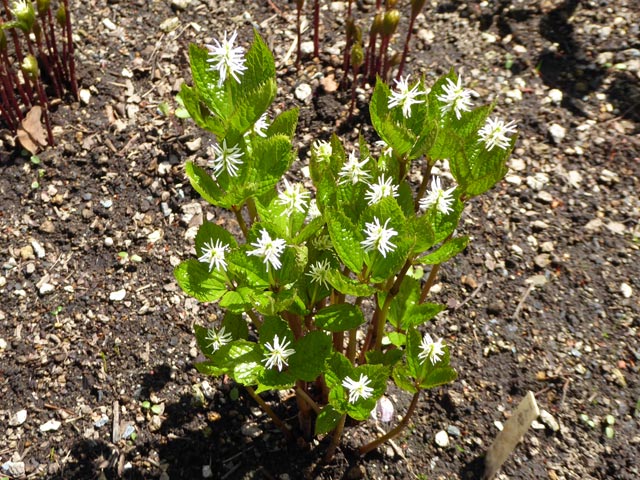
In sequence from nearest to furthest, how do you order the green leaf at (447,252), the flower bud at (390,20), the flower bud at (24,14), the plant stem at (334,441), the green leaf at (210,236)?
the green leaf at (447,252) < the green leaf at (210,236) < the plant stem at (334,441) < the flower bud at (24,14) < the flower bud at (390,20)

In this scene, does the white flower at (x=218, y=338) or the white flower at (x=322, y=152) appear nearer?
the white flower at (x=322, y=152)

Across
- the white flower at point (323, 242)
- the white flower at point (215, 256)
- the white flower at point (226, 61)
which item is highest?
the white flower at point (226, 61)

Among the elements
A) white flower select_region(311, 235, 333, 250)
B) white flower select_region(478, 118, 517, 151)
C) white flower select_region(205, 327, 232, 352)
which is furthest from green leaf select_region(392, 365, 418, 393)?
white flower select_region(478, 118, 517, 151)

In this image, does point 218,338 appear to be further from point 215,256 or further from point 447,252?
point 447,252

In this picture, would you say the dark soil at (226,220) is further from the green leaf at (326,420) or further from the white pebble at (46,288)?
the green leaf at (326,420)

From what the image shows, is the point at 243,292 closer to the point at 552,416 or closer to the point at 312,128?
the point at 552,416

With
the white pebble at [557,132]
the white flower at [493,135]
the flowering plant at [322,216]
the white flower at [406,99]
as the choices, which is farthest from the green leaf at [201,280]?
the white pebble at [557,132]

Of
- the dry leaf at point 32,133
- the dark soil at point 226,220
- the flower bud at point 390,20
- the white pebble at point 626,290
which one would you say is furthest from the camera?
the dry leaf at point 32,133
